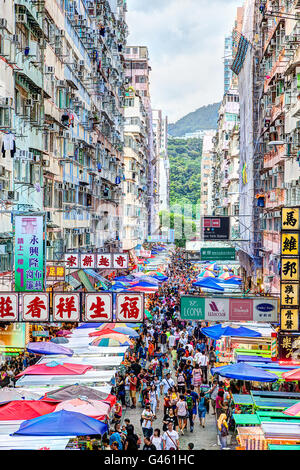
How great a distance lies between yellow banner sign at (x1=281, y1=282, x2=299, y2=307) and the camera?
52.3 ft

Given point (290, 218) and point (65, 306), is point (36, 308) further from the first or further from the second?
point (290, 218)

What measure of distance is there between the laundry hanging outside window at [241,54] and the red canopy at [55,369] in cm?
3242

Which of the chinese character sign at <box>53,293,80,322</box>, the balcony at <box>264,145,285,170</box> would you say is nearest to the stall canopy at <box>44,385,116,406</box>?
the chinese character sign at <box>53,293,80,322</box>

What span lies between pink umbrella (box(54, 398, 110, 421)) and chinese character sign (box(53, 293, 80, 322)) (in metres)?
2.99

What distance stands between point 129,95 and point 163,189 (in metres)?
91.3

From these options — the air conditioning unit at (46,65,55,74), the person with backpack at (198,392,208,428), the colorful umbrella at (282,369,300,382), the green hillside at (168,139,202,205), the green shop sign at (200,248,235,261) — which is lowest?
the person with backpack at (198,392,208,428)

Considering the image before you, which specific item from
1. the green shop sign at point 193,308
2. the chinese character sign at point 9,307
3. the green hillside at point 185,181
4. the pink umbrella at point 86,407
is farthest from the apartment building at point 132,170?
the green hillside at point 185,181

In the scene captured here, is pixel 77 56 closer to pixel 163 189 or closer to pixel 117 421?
pixel 117 421

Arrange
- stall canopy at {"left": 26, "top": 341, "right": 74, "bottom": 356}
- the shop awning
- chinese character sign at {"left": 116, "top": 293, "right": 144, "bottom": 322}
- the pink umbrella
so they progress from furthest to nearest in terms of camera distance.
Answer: the shop awning, stall canopy at {"left": 26, "top": 341, "right": 74, "bottom": 356}, chinese character sign at {"left": 116, "top": 293, "right": 144, "bottom": 322}, the pink umbrella

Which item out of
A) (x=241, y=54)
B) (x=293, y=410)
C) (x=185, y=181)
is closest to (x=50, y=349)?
(x=293, y=410)

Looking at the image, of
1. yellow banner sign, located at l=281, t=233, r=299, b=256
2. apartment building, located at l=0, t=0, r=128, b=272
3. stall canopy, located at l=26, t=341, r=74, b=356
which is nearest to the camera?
yellow banner sign, located at l=281, t=233, r=299, b=256

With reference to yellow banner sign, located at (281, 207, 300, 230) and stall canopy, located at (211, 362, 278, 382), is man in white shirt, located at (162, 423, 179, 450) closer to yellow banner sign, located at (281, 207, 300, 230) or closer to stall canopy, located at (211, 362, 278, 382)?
stall canopy, located at (211, 362, 278, 382)

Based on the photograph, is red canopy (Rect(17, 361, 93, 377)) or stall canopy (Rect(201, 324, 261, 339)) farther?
stall canopy (Rect(201, 324, 261, 339))
